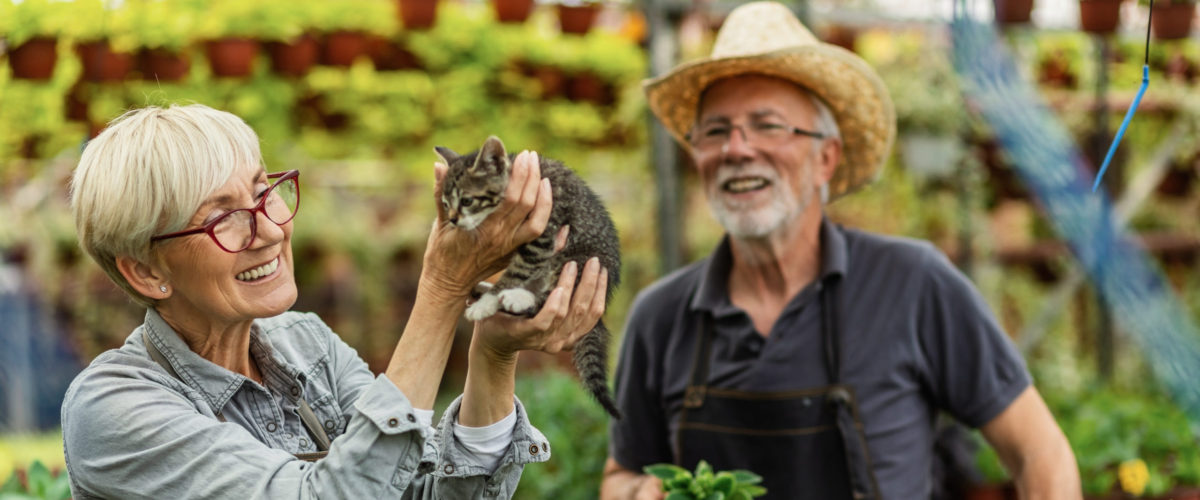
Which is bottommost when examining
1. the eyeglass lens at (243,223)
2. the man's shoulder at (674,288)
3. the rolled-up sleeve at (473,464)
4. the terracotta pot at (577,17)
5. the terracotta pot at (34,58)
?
the man's shoulder at (674,288)

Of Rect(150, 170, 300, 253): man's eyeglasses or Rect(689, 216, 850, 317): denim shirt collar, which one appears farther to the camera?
Rect(689, 216, 850, 317): denim shirt collar

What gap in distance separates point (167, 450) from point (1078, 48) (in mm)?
8078

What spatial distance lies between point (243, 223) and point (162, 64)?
446 cm

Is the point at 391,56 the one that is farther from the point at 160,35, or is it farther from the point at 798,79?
the point at 798,79

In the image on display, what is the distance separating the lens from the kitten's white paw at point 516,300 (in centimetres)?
200

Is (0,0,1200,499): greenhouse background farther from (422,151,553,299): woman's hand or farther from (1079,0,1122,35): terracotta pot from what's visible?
(422,151,553,299): woman's hand

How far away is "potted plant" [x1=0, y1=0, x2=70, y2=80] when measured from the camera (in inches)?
180

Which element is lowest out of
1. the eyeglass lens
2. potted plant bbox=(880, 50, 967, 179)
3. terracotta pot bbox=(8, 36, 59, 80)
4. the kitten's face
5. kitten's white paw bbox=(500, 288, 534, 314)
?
potted plant bbox=(880, 50, 967, 179)

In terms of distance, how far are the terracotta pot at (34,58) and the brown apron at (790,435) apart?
3.69 m

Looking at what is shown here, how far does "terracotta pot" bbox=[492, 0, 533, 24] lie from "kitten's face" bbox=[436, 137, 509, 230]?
3.98 metres

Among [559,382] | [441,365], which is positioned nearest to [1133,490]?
[559,382]

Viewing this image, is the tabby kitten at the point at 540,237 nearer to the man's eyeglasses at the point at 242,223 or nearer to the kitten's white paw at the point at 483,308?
the kitten's white paw at the point at 483,308

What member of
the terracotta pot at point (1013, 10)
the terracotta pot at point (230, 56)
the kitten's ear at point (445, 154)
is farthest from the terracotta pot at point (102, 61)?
the terracotta pot at point (1013, 10)

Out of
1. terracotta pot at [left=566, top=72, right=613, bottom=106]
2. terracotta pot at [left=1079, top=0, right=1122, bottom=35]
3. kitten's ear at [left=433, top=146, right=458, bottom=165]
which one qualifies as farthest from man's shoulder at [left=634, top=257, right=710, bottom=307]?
terracotta pot at [left=566, top=72, right=613, bottom=106]
